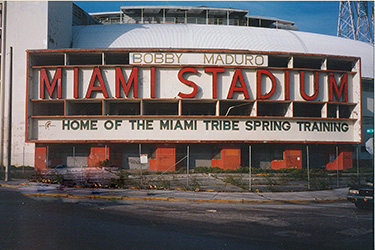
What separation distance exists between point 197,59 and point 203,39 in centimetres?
1096

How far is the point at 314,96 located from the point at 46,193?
98.4 feet

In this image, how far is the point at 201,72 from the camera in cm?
3728

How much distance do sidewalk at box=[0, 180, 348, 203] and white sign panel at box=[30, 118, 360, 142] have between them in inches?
630

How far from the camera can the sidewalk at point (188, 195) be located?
17.7 m

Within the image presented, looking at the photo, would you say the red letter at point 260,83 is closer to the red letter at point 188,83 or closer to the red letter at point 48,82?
the red letter at point 188,83

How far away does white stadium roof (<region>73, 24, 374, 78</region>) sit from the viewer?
46.2m

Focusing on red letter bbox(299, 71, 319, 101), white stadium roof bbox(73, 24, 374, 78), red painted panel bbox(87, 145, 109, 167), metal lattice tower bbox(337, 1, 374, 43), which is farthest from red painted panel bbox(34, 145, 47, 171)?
metal lattice tower bbox(337, 1, 374, 43)

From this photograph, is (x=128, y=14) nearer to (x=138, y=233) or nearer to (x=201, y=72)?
(x=201, y=72)

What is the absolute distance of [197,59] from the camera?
3719 centimetres

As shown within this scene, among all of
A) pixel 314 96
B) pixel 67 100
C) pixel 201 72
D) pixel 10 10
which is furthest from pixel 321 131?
pixel 10 10

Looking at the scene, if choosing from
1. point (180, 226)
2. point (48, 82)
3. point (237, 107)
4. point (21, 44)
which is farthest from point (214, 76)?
point (180, 226)

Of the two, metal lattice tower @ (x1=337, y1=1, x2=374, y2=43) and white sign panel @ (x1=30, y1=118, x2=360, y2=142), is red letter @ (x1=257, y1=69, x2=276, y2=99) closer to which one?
white sign panel @ (x1=30, y1=118, x2=360, y2=142)

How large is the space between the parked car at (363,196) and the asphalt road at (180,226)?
14.6 inches

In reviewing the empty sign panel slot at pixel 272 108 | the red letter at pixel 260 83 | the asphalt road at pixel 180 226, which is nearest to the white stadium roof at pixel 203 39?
the empty sign panel slot at pixel 272 108
